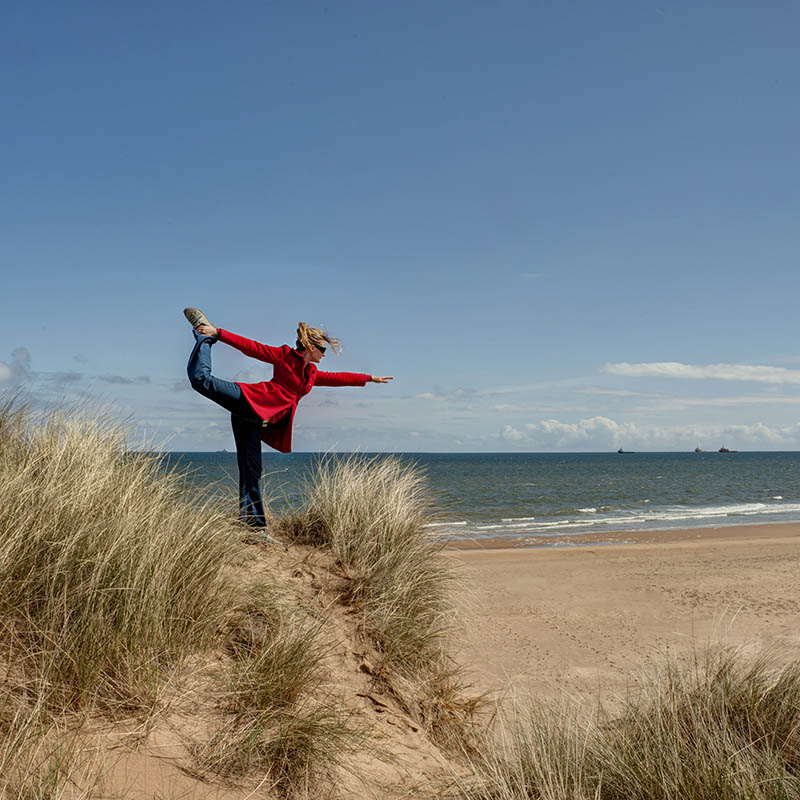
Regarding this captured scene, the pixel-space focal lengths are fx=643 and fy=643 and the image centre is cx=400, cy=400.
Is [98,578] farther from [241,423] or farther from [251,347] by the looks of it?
[251,347]

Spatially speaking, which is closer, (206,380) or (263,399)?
(206,380)

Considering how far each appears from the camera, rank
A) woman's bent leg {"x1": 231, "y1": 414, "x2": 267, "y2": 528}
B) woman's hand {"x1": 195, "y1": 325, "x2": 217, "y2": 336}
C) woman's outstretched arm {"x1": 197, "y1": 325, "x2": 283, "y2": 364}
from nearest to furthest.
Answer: woman's hand {"x1": 195, "y1": 325, "x2": 217, "y2": 336}
woman's outstretched arm {"x1": 197, "y1": 325, "x2": 283, "y2": 364}
woman's bent leg {"x1": 231, "y1": 414, "x2": 267, "y2": 528}

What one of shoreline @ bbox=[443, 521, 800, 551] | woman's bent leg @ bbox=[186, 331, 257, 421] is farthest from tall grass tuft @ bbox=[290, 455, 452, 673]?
shoreline @ bbox=[443, 521, 800, 551]

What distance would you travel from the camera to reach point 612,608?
35.0ft

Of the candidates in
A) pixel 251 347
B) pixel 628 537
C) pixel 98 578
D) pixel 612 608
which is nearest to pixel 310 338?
pixel 251 347

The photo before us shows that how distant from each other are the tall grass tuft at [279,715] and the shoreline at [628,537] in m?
14.5

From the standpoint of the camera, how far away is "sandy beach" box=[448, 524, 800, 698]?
7441 millimetres

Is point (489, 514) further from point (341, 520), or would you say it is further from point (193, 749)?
point (193, 749)

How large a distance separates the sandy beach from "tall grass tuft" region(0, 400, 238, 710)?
2692 millimetres

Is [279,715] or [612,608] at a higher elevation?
[279,715]

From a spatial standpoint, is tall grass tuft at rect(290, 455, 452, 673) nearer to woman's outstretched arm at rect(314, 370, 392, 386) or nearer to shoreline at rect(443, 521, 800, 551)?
woman's outstretched arm at rect(314, 370, 392, 386)

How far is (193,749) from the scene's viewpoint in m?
3.36

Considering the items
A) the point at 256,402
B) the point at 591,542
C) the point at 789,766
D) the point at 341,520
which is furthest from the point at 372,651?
the point at 591,542

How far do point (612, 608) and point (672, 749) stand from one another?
802cm
